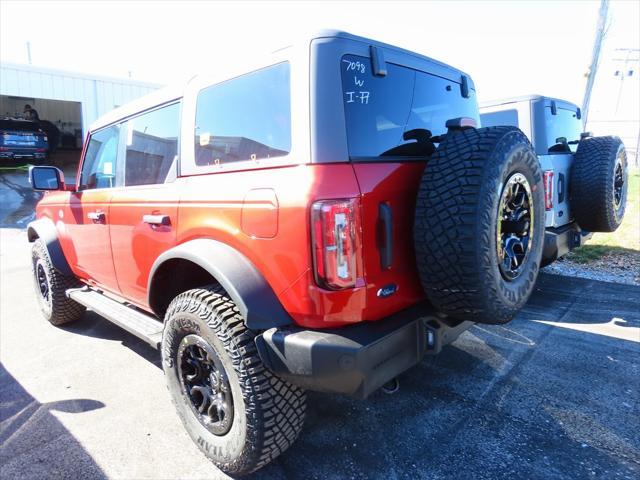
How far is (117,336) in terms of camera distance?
4008 mm

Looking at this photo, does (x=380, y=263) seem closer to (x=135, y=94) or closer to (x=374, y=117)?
(x=374, y=117)

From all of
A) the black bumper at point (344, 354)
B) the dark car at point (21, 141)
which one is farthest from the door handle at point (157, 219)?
the dark car at point (21, 141)

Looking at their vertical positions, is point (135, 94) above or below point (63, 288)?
above

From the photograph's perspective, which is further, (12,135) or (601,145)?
(12,135)

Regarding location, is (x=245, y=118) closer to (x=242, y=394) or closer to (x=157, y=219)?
(x=157, y=219)

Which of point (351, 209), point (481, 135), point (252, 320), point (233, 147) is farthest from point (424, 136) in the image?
point (252, 320)

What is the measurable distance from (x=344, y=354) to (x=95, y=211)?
2.55 meters

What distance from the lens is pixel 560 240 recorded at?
4047mm

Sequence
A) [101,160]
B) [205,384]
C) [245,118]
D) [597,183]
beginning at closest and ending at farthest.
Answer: [245,118] < [205,384] < [101,160] < [597,183]

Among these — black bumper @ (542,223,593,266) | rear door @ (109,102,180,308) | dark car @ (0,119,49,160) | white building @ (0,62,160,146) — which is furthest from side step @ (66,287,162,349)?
white building @ (0,62,160,146)

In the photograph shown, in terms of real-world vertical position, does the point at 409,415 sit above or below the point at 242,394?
below

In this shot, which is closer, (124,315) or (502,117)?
(124,315)

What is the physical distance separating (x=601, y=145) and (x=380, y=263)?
377cm

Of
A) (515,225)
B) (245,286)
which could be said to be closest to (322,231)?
(245,286)
